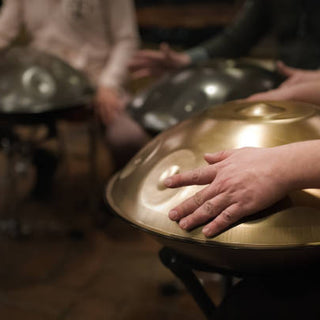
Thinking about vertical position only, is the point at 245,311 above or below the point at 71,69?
below

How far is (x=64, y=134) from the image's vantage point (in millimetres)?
3453

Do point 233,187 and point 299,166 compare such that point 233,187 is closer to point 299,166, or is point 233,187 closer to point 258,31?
point 299,166

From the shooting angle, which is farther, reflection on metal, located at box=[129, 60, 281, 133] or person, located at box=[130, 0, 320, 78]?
person, located at box=[130, 0, 320, 78]

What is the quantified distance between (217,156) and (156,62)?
92 centimetres

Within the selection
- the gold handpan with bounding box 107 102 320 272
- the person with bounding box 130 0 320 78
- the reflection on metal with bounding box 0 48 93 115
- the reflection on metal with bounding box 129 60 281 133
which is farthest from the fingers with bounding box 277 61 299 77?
the reflection on metal with bounding box 0 48 93 115

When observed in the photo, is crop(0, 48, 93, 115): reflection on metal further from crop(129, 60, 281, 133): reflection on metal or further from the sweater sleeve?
the sweater sleeve

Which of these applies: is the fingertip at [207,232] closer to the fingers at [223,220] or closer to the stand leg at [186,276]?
the fingers at [223,220]

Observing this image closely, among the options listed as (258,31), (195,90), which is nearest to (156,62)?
(195,90)

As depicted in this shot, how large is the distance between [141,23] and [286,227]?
306 centimetres

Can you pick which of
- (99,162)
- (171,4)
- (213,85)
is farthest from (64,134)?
(213,85)

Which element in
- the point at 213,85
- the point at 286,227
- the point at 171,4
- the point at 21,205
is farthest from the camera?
the point at 171,4

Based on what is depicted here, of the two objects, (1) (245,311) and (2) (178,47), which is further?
(2) (178,47)

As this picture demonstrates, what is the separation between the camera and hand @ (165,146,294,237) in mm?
576

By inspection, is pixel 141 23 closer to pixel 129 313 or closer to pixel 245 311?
pixel 129 313
